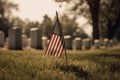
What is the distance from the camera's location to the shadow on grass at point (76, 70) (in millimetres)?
8058

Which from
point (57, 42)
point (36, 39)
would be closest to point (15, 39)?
point (36, 39)

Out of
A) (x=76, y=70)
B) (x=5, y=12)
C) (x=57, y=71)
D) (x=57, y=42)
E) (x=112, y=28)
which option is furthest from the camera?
(x=5, y=12)

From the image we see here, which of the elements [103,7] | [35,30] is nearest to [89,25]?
[103,7]

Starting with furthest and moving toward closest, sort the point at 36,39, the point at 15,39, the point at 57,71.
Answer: the point at 36,39 → the point at 15,39 → the point at 57,71

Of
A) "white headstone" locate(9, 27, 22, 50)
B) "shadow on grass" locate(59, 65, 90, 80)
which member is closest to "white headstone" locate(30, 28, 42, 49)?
"white headstone" locate(9, 27, 22, 50)

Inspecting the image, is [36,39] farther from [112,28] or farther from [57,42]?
[112,28]

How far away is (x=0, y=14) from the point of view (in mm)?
60594

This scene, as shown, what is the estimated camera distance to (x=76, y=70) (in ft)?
28.6

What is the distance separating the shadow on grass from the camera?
8.06 m

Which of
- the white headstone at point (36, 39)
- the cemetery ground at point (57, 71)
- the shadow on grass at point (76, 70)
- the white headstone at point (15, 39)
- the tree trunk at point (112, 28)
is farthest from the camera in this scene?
the tree trunk at point (112, 28)

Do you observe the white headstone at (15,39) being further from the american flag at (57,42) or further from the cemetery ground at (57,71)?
the american flag at (57,42)

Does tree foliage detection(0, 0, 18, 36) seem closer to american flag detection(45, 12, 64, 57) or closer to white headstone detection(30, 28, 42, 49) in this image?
white headstone detection(30, 28, 42, 49)

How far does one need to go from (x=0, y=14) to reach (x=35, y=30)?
39.2m

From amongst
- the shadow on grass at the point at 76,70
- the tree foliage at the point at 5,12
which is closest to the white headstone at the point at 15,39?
the shadow on grass at the point at 76,70
